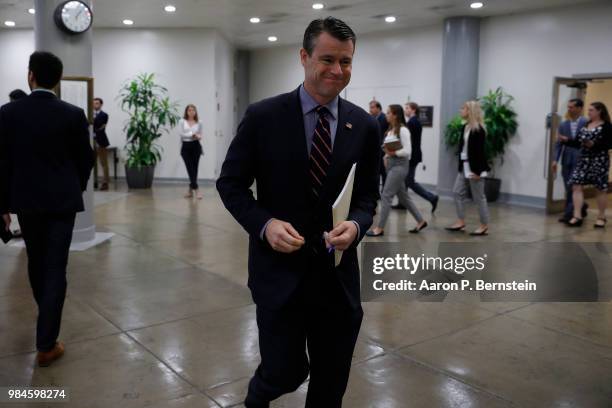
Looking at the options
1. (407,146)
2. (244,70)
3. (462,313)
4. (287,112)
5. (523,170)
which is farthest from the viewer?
(244,70)

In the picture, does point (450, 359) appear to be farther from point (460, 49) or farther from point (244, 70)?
point (244, 70)

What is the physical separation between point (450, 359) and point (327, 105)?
6.50 feet

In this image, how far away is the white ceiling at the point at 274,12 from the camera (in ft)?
31.0

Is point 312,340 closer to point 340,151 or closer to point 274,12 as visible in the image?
point 340,151

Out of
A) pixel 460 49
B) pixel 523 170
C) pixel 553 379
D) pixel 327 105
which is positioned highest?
pixel 460 49

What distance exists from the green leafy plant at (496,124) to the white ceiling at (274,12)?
1.48 meters

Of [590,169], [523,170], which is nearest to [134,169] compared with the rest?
[523,170]

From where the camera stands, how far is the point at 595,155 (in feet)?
24.1

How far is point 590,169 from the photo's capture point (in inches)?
290

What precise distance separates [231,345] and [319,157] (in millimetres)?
1933

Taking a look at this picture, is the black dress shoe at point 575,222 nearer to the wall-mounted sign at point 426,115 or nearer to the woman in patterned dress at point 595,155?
the woman in patterned dress at point 595,155

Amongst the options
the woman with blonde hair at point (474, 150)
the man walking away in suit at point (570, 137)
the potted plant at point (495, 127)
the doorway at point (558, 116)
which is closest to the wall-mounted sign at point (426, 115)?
the potted plant at point (495, 127)

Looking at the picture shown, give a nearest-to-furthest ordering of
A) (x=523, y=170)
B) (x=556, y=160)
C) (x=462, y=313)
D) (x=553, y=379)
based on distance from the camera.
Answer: (x=553, y=379) → (x=462, y=313) → (x=556, y=160) → (x=523, y=170)

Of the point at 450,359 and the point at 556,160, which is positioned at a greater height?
the point at 556,160
